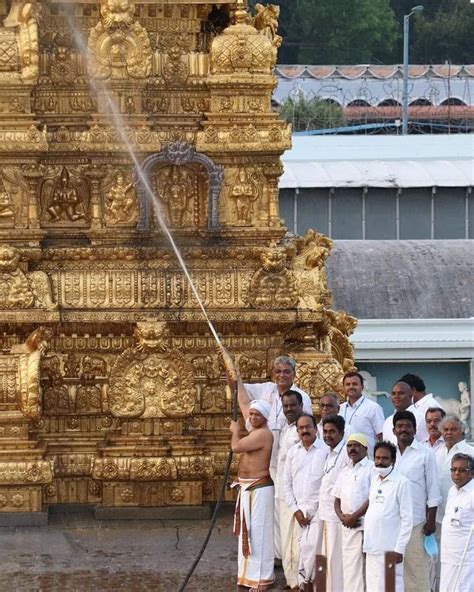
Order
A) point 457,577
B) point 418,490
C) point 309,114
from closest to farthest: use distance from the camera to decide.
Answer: point 457,577 → point 418,490 → point 309,114

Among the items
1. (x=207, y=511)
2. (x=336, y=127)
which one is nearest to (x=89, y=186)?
(x=207, y=511)

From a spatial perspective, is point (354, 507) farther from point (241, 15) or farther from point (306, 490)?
point (241, 15)

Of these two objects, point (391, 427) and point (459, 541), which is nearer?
point (459, 541)

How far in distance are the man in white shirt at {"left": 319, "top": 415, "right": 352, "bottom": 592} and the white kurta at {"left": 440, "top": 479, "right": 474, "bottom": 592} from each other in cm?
120

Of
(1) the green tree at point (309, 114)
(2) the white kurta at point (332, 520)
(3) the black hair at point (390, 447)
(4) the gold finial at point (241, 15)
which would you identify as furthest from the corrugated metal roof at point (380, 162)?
(3) the black hair at point (390, 447)

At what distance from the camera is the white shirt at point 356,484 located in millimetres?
13391

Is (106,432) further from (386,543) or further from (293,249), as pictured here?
(386,543)

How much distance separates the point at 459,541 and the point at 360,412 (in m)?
2.59

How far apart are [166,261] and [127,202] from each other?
584 mm

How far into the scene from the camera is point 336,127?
171 ft

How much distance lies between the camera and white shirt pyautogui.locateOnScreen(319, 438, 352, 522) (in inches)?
541

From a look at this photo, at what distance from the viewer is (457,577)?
41.4 ft

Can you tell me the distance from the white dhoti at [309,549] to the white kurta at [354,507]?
45cm

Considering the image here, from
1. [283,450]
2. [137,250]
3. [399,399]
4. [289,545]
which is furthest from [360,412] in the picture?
[137,250]
